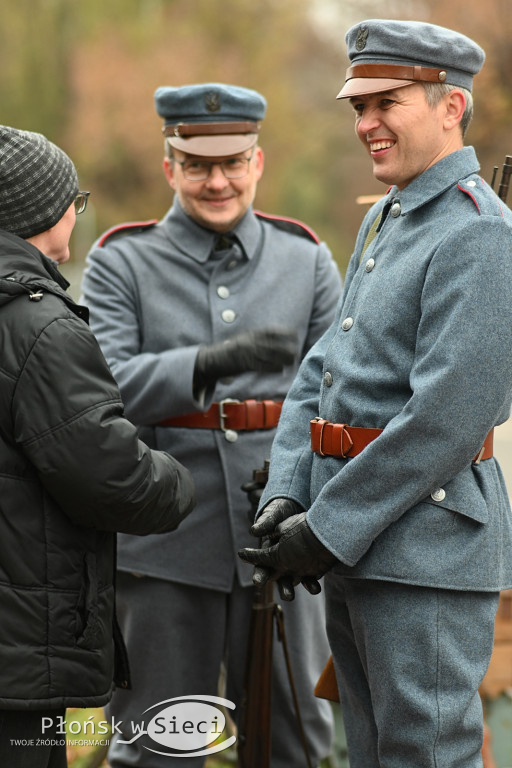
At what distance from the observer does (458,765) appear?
2.15 m

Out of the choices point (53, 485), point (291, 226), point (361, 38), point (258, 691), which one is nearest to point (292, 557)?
point (53, 485)

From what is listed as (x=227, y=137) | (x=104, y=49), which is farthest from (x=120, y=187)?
(x=227, y=137)

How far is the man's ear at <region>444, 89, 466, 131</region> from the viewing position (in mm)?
2197

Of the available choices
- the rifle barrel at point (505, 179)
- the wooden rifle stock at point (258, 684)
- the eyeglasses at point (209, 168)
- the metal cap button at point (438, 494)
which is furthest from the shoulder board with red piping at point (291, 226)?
the metal cap button at point (438, 494)

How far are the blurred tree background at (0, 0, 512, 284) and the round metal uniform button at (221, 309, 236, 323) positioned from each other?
2019 cm

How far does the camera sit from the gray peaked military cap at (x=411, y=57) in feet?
7.09

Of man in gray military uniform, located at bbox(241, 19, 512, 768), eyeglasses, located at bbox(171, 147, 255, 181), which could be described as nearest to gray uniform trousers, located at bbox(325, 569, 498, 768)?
man in gray military uniform, located at bbox(241, 19, 512, 768)

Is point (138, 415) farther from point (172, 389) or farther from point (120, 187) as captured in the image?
point (120, 187)

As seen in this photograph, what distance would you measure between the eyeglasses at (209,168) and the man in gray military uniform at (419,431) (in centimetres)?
84

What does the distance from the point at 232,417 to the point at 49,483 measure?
927mm

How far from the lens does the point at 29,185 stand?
2.31 metres

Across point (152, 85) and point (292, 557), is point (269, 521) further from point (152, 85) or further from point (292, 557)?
point (152, 85)

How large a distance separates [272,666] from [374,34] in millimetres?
1725

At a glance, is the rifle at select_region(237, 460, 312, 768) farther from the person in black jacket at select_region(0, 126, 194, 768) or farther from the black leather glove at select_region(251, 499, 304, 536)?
the person in black jacket at select_region(0, 126, 194, 768)
